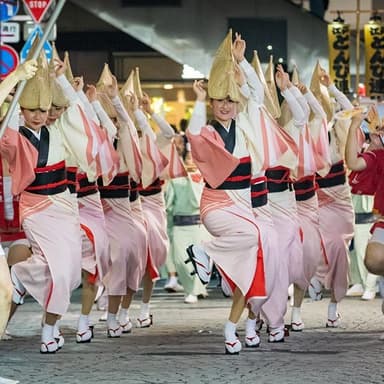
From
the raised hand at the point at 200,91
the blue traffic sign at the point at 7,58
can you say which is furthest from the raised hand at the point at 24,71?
the blue traffic sign at the point at 7,58

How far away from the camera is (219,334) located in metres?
11.9

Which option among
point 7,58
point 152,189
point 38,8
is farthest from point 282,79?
point 7,58

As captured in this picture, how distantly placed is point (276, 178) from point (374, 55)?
40.8ft

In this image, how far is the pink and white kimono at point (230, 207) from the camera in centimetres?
1066

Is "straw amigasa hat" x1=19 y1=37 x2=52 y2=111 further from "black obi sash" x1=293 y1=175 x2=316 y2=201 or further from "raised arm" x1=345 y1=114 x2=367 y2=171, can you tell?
"black obi sash" x1=293 y1=175 x2=316 y2=201

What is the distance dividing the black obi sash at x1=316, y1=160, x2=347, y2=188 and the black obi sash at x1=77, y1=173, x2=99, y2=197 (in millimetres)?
2423

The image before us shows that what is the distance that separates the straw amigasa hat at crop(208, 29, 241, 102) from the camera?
1080 cm

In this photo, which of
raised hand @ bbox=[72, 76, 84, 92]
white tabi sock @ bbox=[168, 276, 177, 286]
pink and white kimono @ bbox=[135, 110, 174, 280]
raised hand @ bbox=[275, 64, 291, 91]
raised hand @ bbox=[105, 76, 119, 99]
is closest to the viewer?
raised hand @ bbox=[72, 76, 84, 92]

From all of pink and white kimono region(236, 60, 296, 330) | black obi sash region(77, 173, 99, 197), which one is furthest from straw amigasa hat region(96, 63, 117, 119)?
pink and white kimono region(236, 60, 296, 330)

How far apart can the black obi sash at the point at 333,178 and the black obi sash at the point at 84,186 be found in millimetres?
2423

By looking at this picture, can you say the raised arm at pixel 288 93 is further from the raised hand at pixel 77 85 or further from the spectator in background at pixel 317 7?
the spectator in background at pixel 317 7

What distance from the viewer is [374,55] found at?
23734mm

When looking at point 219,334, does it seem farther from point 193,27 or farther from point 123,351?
point 193,27

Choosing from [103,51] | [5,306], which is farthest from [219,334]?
[103,51]
